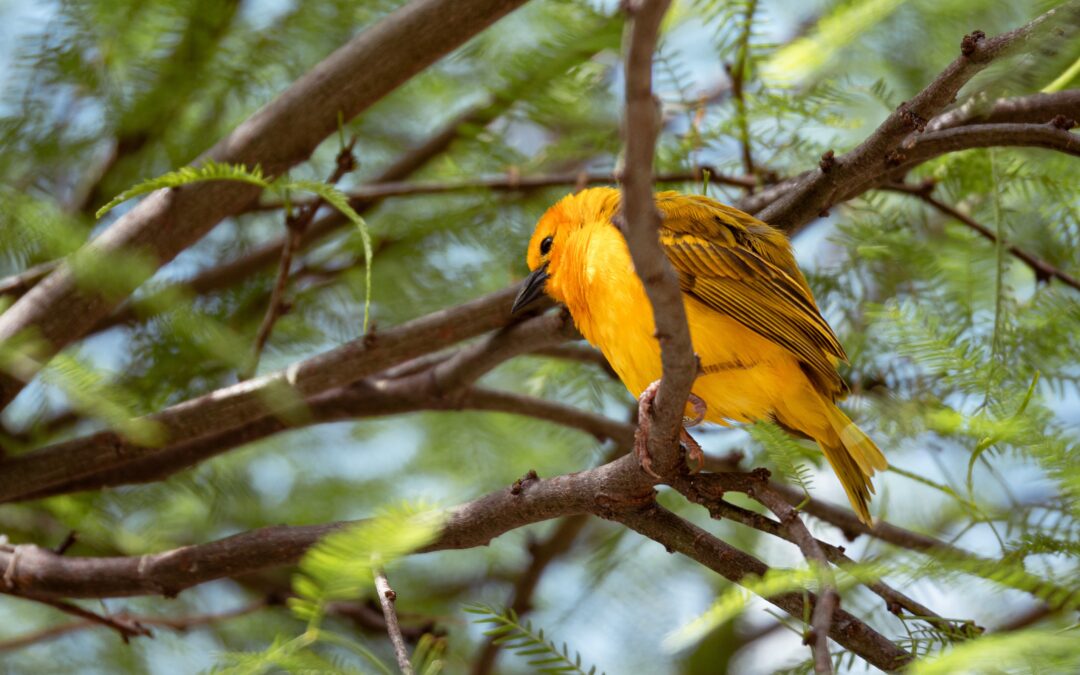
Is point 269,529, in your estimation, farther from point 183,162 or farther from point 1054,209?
point 1054,209

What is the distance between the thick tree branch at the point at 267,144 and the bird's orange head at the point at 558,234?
1.70 feet

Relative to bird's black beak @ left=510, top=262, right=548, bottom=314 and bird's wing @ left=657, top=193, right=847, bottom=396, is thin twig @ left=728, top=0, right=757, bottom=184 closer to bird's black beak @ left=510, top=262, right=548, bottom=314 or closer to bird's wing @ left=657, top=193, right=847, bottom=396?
bird's wing @ left=657, top=193, right=847, bottom=396

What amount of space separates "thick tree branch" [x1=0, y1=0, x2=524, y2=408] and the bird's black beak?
588 mm

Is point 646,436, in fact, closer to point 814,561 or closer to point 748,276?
point 814,561

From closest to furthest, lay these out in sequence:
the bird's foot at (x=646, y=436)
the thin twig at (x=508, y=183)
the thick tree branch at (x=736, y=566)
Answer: the thick tree branch at (x=736, y=566) < the bird's foot at (x=646, y=436) < the thin twig at (x=508, y=183)

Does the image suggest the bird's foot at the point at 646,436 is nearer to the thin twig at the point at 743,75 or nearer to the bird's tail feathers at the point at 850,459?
the bird's tail feathers at the point at 850,459

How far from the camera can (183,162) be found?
3018 mm

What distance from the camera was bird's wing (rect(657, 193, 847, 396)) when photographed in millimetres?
2406

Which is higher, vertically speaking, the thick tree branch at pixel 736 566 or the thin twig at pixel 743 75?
the thin twig at pixel 743 75

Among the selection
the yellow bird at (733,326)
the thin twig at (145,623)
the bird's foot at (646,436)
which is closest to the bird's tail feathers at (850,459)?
the yellow bird at (733,326)

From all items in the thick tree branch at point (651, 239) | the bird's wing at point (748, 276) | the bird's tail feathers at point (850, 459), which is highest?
the bird's wing at point (748, 276)

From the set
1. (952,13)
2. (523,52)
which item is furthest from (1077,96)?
(523,52)

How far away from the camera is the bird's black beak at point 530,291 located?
8.83ft

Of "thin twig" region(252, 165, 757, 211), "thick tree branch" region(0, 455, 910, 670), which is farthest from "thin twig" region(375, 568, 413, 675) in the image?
"thin twig" region(252, 165, 757, 211)
